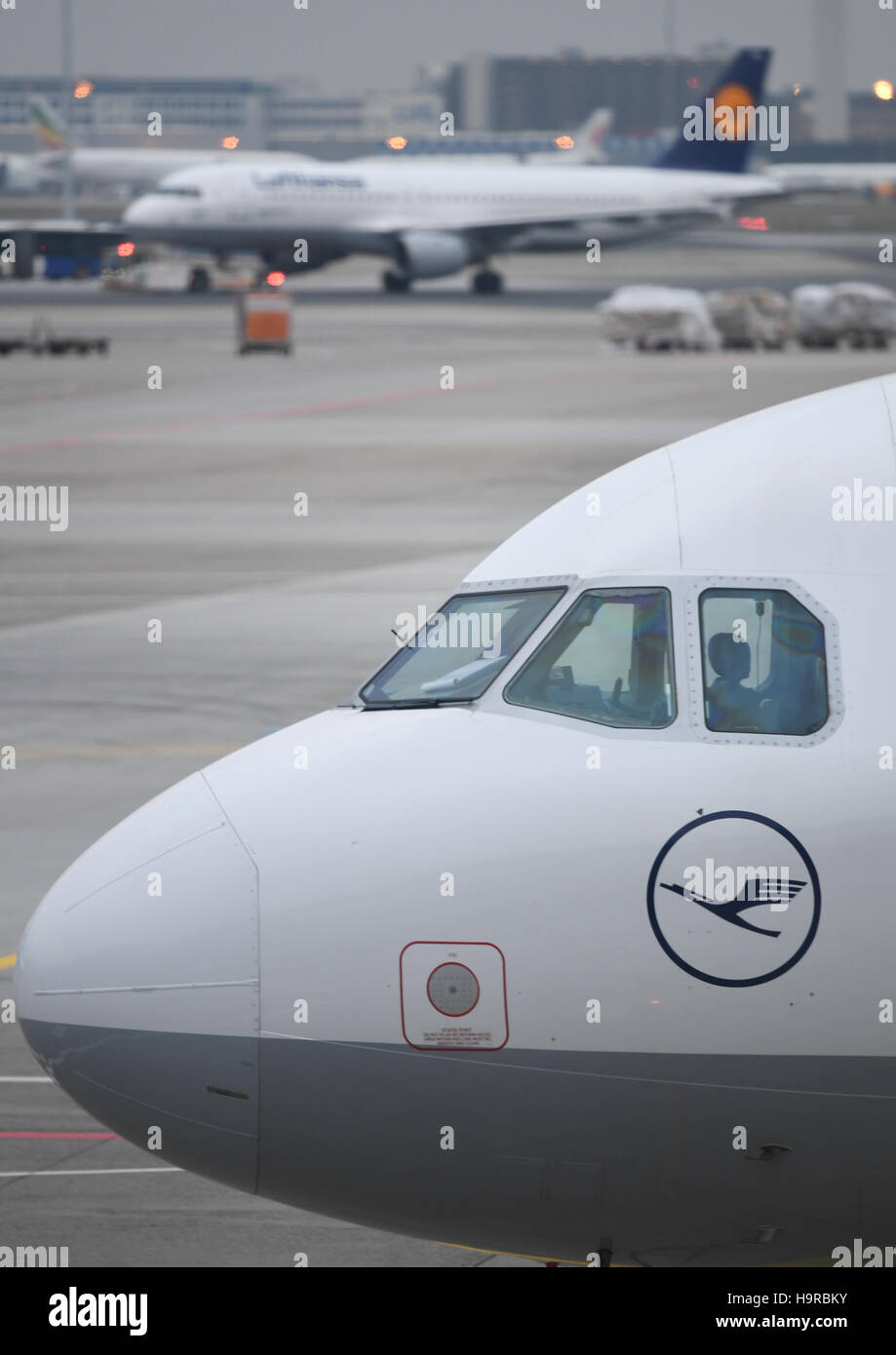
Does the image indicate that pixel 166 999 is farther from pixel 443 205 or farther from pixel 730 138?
pixel 730 138

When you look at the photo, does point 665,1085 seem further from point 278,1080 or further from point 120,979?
point 120,979

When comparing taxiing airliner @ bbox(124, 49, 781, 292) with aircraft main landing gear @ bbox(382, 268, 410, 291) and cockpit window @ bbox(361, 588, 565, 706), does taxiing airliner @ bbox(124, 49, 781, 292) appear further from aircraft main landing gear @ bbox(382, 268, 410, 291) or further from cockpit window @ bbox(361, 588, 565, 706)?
cockpit window @ bbox(361, 588, 565, 706)

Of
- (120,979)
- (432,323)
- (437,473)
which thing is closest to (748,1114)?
(120,979)

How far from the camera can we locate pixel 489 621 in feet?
27.0

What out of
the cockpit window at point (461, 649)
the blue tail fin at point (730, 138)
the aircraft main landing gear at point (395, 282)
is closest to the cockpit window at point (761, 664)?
the cockpit window at point (461, 649)

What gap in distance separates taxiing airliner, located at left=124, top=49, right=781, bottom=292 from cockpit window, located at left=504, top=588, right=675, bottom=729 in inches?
3783

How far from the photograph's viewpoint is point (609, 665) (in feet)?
25.4

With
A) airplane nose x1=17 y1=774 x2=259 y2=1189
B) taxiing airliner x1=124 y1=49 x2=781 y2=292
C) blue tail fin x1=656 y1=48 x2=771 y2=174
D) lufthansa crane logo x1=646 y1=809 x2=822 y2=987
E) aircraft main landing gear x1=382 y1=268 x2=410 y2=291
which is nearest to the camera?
lufthansa crane logo x1=646 y1=809 x2=822 y2=987

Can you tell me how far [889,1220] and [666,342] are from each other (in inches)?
2737

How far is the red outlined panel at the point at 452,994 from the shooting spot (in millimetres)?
7395

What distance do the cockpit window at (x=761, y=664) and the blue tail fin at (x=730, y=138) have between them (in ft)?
332

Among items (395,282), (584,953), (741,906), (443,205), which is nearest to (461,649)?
(584,953)

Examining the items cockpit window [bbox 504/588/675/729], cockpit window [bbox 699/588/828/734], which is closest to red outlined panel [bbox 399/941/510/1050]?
cockpit window [bbox 504/588/675/729]

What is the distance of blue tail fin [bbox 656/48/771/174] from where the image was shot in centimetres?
10325
